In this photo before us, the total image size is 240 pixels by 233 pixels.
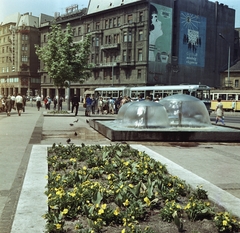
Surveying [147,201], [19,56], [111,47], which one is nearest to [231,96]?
[111,47]

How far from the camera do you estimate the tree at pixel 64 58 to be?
3091 cm

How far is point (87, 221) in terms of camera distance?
3.67 meters

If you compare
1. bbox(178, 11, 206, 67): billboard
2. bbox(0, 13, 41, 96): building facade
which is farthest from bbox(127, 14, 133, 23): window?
bbox(0, 13, 41, 96): building facade

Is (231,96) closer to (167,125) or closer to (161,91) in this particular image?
(161,91)

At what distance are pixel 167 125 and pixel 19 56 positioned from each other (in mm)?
77929

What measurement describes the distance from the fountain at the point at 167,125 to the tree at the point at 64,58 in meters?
15.7

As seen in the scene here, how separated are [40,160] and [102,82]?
62.5 meters

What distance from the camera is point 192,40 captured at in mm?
67125

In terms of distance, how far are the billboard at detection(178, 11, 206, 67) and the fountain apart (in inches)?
2059

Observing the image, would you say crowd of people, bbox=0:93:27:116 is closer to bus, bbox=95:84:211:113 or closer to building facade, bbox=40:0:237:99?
bus, bbox=95:84:211:113

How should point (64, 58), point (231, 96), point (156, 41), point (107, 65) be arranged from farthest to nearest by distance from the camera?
point (107, 65) → point (156, 41) → point (231, 96) → point (64, 58)

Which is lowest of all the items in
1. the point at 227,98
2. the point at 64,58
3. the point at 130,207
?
the point at 130,207

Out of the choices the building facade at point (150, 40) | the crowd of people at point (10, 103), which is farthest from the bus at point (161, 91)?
the building facade at point (150, 40)

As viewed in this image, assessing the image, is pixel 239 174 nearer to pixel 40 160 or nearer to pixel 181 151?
pixel 181 151
